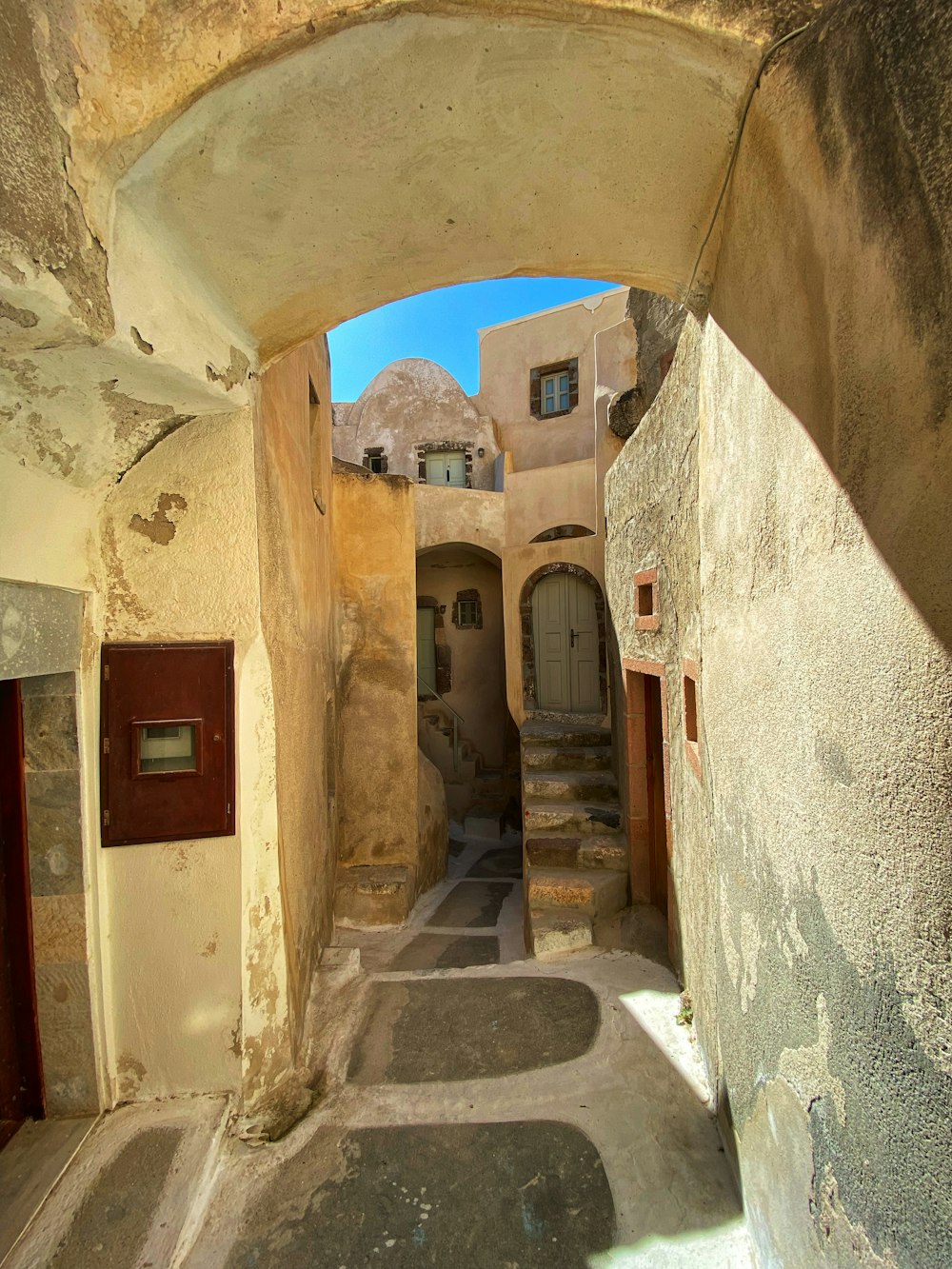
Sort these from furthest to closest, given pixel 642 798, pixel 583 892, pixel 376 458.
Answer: pixel 376 458, pixel 642 798, pixel 583 892

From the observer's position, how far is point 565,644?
30.3ft

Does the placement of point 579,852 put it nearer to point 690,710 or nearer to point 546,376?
point 690,710

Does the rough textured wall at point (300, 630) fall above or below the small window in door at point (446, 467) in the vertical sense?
below

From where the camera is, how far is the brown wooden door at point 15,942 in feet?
7.63

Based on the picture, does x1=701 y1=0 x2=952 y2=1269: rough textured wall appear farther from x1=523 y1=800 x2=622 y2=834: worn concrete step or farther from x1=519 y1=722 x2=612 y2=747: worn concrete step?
x1=519 y1=722 x2=612 y2=747: worn concrete step

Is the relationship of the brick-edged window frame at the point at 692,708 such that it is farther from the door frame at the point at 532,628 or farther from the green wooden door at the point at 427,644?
the green wooden door at the point at 427,644

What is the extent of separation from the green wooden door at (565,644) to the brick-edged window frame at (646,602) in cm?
428

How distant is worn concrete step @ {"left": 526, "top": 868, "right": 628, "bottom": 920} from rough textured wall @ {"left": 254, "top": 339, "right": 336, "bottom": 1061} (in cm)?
172

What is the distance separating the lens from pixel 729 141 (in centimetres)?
170

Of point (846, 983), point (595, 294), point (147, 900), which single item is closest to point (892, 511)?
point (846, 983)

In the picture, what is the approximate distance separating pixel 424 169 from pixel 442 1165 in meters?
3.65

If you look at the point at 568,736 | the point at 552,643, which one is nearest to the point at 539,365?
the point at 552,643

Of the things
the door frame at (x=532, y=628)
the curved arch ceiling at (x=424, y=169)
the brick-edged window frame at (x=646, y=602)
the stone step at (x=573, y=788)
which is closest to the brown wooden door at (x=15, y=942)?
the curved arch ceiling at (x=424, y=169)

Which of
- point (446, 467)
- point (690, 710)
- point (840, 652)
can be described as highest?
point (446, 467)
